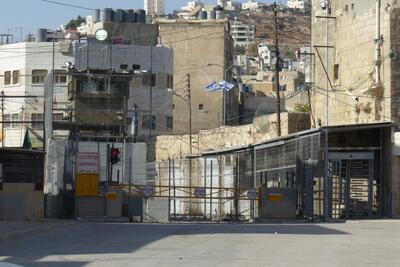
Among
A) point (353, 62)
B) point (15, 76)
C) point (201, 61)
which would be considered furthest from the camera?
point (201, 61)

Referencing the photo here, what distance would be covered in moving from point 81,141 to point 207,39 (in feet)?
163

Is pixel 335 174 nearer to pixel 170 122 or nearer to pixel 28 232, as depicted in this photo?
pixel 28 232

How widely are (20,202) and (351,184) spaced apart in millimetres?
15108

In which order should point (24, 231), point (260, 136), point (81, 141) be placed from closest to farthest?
point (24, 231) < point (81, 141) < point (260, 136)

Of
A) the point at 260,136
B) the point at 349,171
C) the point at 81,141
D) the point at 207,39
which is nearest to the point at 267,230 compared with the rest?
the point at 349,171

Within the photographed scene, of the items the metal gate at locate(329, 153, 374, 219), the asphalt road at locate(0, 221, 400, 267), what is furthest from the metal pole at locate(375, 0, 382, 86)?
the asphalt road at locate(0, 221, 400, 267)

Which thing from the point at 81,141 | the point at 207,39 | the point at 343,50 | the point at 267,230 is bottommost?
the point at 267,230

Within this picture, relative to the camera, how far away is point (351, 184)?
38469 mm

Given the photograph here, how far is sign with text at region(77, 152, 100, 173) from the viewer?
36531mm

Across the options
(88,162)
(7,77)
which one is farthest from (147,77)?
(88,162)

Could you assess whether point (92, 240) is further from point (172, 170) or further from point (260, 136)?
point (260, 136)

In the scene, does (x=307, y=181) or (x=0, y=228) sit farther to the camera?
(x=307, y=181)

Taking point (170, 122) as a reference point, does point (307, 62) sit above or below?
above

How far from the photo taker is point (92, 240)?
A: 2309 centimetres
